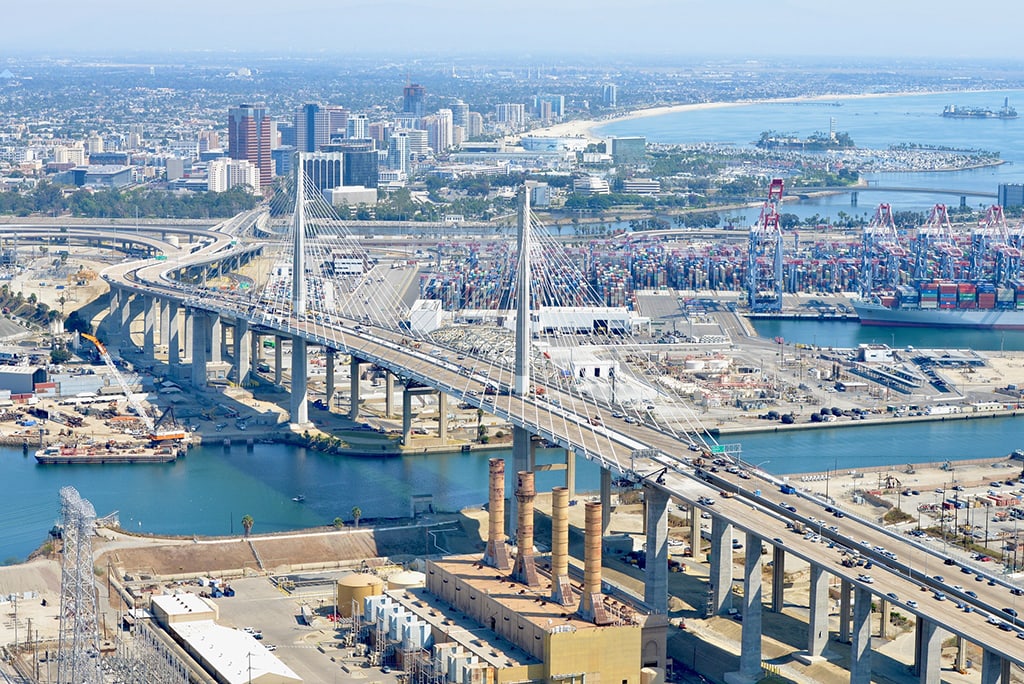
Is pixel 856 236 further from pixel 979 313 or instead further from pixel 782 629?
pixel 782 629

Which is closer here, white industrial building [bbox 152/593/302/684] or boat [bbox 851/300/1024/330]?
white industrial building [bbox 152/593/302/684]

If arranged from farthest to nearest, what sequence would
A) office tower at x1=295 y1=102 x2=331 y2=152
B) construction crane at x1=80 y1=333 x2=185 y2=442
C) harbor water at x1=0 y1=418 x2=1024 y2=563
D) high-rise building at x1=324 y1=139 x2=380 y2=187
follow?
1. office tower at x1=295 y1=102 x2=331 y2=152
2. high-rise building at x1=324 y1=139 x2=380 y2=187
3. construction crane at x1=80 y1=333 x2=185 y2=442
4. harbor water at x1=0 y1=418 x2=1024 y2=563

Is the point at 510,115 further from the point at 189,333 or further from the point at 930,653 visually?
the point at 930,653

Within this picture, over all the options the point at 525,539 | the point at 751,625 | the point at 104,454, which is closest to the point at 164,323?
the point at 104,454

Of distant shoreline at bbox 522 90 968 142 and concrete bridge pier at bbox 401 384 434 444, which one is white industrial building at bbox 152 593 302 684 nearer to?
concrete bridge pier at bbox 401 384 434 444

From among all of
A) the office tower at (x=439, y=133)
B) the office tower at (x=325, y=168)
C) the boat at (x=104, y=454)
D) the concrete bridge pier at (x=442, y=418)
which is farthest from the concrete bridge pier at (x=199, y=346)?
the office tower at (x=439, y=133)

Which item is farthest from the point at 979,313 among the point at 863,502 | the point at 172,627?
the point at 172,627

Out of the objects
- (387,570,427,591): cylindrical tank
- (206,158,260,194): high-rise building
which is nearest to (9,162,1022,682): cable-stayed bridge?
(387,570,427,591): cylindrical tank
